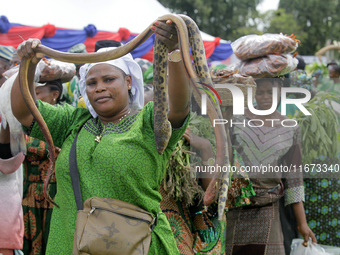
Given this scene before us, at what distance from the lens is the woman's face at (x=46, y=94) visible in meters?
3.15

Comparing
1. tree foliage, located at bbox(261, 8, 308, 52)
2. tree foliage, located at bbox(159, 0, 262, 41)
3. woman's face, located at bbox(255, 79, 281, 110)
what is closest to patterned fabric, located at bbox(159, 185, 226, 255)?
woman's face, located at bbox(255, 79, 281, 110)

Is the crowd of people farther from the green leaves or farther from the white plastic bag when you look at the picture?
the green leaves

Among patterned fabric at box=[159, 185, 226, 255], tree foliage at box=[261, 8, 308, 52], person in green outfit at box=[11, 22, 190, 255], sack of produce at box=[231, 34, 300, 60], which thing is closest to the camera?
person in green outfit at box=[11, 22, 190, 255]

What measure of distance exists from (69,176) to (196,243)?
4.09 feet

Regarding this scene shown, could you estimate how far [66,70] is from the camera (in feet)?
10.5

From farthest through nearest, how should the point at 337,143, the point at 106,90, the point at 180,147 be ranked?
the point at 337,143 < the point at 180,147 < the point at 106,90

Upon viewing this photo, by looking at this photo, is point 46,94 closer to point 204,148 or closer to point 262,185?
point 204,148

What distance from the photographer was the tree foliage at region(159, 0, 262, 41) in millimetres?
24344

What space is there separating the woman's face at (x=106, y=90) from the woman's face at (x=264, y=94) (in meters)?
1.68

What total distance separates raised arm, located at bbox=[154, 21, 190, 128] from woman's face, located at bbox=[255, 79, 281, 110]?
5.67 feet

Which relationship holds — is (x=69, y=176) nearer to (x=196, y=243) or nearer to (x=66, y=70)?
(x=196, y=243)

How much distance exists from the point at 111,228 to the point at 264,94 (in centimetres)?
216

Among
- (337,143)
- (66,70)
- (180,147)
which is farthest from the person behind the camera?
(337,143)

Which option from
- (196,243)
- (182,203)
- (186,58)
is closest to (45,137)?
(186,58)
